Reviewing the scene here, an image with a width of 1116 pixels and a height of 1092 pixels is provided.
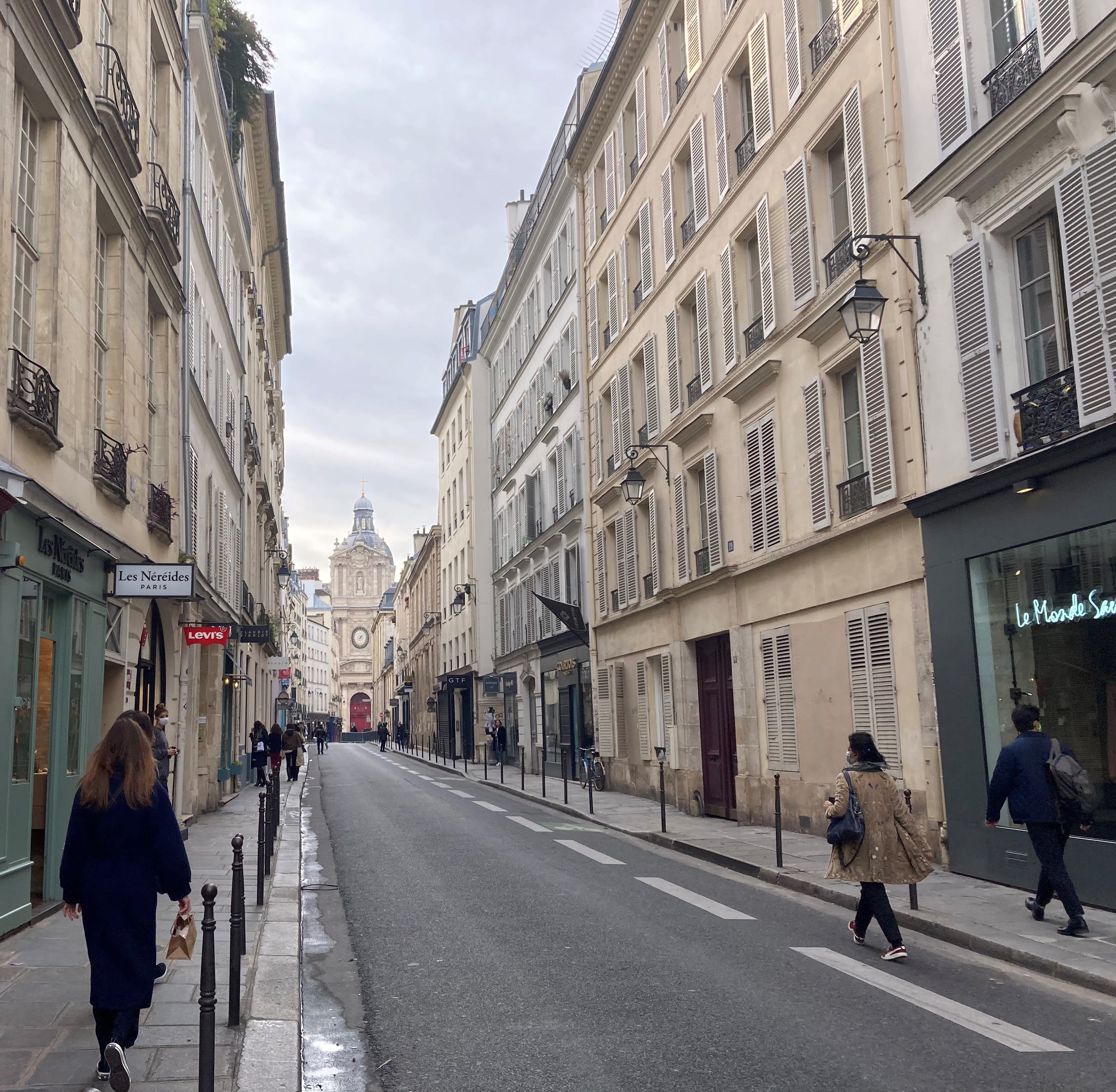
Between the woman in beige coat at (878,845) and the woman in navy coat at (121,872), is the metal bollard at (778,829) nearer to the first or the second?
the woman in beige coat at (878,845)

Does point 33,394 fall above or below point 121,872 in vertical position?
above

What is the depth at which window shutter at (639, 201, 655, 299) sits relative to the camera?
2311 centimetres

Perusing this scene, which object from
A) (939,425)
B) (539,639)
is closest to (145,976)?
(939,425)

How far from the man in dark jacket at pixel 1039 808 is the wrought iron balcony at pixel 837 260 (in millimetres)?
7088

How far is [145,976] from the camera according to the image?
17.4 feet

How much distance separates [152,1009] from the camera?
6621 millimetres

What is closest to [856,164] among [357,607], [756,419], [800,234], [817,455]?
[800,234]

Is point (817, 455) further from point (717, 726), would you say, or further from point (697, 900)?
point (697, 900)

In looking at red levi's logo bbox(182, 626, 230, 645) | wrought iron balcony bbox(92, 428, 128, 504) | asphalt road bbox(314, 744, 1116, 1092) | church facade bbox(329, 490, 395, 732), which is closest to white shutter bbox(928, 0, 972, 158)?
asphalt road bbox(314, 744, 1116, 1092)

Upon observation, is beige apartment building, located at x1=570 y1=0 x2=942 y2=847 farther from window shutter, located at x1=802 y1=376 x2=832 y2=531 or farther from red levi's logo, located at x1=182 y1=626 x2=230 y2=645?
red levi's logo, located at x1=182 y1=626 x2=230 y2=645

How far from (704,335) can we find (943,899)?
11802 millimetres

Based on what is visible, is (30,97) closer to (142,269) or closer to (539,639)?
(142,269)

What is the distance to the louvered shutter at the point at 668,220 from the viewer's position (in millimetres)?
21641

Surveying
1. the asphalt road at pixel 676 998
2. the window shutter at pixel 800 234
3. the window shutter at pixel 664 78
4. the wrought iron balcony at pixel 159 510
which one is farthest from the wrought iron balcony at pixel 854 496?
the window shutter at pixel 664 78
